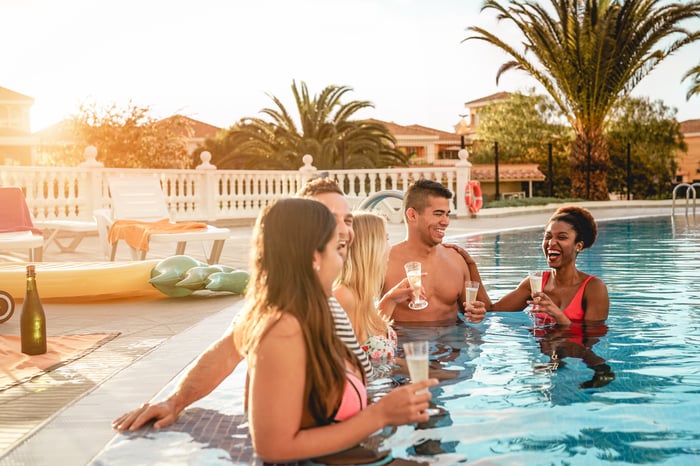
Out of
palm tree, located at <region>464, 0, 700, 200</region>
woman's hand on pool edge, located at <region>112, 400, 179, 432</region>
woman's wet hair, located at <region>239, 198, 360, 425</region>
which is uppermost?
palm tree, located at <region>464, 0, 700, 200</region>

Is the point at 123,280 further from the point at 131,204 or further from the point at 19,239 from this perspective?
the point at 131,204

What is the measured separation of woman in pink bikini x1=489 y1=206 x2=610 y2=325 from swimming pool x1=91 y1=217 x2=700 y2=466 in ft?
0.51

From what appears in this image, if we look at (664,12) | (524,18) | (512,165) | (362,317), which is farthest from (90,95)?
(362,317)

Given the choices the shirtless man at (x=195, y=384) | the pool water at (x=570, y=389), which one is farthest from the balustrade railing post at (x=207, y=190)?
the shirtless man at (x=195, y=384)

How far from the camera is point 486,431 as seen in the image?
395cm

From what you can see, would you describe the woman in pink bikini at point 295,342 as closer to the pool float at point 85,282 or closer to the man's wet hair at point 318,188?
the man's wet hair at point 318,188

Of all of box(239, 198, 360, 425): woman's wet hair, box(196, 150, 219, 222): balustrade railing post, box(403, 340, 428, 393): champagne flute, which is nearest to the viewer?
box(239, 198, 360, 425): woman's wet hair

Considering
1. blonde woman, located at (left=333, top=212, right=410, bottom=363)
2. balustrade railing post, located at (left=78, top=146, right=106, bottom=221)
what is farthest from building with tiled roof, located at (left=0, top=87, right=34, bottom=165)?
blonde woman, located at (left=333, top=212, right=410, bottom=363)

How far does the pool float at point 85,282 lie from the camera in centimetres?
786

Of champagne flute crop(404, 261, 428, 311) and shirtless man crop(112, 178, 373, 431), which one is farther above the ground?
champagne flute crop(404, 261, 428, 311)

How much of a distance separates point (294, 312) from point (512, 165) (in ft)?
158

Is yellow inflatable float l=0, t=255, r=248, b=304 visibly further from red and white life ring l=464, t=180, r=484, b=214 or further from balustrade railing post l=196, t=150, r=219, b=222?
red and white life ring l=464, t=180, r=484, b=214

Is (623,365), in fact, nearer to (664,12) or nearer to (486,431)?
(486,431)

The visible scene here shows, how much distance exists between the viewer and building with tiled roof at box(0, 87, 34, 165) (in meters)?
63.4
